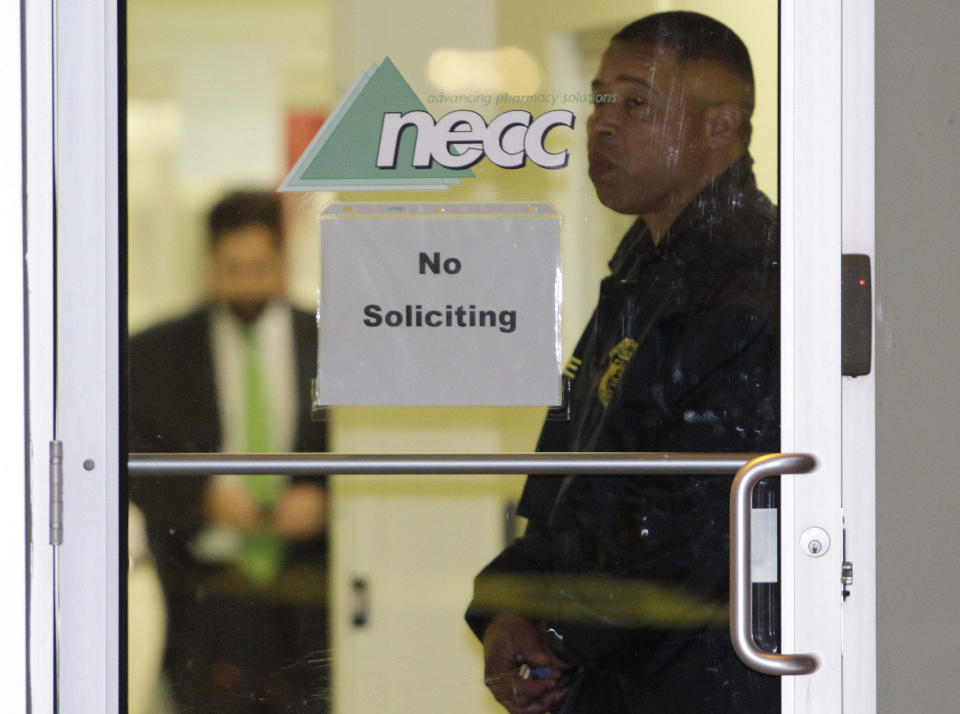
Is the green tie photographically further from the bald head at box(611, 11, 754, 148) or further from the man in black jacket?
the bald head at box(611, 11, 754, 148)

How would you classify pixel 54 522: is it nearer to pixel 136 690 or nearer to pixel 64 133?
pixel 136 690

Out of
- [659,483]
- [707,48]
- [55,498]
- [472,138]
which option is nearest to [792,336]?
[659,483]

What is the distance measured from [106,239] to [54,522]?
0.39 m

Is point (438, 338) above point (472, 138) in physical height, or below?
below

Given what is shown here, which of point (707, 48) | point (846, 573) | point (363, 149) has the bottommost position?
point (846, 573)

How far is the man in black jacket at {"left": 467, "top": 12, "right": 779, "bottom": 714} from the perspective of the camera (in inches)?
50.4

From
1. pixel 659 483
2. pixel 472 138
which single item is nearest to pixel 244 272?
pixel 472 138

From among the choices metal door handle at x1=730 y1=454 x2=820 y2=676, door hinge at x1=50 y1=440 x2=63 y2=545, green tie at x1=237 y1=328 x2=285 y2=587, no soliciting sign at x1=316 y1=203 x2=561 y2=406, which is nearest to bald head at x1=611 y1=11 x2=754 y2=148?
no soliciting sign at x1=316 y1=203 x2=561 y2=406

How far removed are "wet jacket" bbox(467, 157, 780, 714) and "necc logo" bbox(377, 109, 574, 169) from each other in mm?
181

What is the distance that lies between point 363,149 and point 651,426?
56 cm

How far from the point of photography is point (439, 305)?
1.29 m
